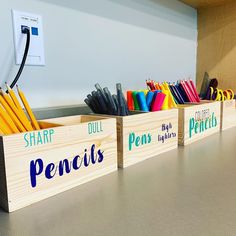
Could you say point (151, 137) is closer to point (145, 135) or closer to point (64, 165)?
point (145, 135)

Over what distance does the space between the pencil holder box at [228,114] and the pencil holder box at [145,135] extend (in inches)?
11.7

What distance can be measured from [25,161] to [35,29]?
0.40 m

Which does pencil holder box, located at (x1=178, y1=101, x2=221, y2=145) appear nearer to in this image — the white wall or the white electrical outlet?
the white wall

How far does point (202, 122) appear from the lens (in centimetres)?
81

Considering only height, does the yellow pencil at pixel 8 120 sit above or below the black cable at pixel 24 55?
below

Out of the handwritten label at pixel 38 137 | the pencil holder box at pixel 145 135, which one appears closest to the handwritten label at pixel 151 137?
the pencil holder box at pixel 145 135

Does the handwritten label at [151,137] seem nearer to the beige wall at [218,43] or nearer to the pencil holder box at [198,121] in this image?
the pencil holder box at [198,121]

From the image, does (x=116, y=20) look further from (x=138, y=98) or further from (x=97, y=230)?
(x=97, y=230)

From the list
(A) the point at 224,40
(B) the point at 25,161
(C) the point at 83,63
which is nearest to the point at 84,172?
(B) the point at 25,161

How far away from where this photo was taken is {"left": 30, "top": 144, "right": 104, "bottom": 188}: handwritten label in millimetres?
408

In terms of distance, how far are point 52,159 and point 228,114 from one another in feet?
2.44

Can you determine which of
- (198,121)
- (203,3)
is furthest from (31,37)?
(203,3)

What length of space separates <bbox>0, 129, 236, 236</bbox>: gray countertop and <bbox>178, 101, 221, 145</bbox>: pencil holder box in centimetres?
18

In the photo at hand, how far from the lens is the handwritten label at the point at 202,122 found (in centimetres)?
77
